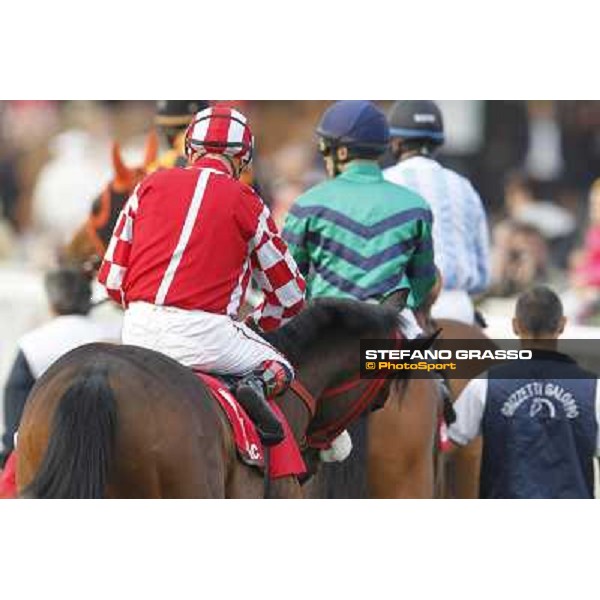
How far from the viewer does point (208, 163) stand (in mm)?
6383

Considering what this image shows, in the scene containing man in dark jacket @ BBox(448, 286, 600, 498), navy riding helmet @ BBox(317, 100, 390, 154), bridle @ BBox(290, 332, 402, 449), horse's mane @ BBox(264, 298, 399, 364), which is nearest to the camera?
horse's mane @ BBox(264, 298, 399, 364)

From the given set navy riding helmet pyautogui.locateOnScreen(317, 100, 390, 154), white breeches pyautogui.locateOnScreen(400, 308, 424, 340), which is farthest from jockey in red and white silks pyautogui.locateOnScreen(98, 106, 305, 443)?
navy riding helmet pyautogui.locateOnScreen(317, 100, 390, 154)

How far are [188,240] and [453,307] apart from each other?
130 inches

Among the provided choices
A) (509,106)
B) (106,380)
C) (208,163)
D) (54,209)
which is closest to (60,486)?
(106,380)

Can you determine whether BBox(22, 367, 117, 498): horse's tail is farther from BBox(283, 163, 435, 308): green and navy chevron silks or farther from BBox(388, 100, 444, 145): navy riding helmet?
BBox(388, 100, 444, 145): navy riding helmet

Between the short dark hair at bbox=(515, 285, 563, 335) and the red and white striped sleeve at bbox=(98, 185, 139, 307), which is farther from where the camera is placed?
the short dark hair at bbox=(515, 285, 563, 335)

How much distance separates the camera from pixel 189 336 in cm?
617

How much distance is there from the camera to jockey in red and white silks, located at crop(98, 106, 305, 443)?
618cm

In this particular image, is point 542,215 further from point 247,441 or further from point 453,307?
point 247,441

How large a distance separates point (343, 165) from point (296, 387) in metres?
1.70

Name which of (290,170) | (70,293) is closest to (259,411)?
(70,293)

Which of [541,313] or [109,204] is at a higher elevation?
[109,204]

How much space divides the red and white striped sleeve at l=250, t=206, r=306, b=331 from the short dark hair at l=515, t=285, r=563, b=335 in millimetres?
1590

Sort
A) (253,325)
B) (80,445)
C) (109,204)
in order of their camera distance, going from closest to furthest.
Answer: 1. (80,445)
2. (253,325)
3. (109,204)
